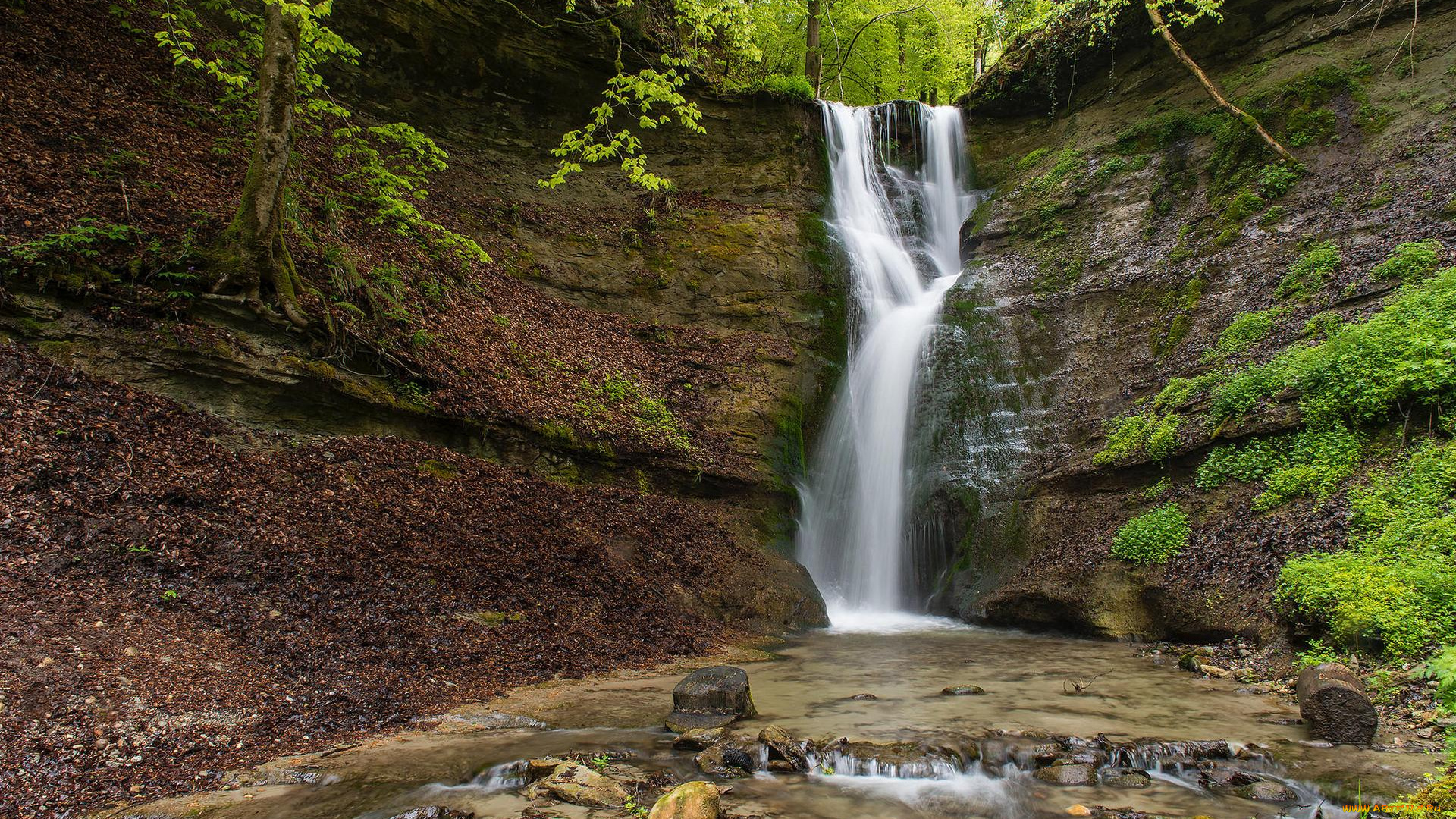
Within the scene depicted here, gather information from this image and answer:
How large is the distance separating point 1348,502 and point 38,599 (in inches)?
470

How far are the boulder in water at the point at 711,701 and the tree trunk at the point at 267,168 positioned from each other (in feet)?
20.8

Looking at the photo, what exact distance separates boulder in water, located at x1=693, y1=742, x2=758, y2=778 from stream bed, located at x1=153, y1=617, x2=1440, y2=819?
92mm

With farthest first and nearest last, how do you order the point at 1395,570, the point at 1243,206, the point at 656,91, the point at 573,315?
the point at 573,315 → the point at 1243,206 → the point at 656,91 → the point at 1395,570

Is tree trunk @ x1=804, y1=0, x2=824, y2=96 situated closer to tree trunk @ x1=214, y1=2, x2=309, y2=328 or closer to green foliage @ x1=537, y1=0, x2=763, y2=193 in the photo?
green foliage @ x1=537, y1=0, x2=763, y2=193

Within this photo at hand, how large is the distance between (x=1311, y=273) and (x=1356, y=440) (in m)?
4.15

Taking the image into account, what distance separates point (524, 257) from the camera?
46.1ft

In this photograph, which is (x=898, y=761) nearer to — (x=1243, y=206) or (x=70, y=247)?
(x=70, y=247)

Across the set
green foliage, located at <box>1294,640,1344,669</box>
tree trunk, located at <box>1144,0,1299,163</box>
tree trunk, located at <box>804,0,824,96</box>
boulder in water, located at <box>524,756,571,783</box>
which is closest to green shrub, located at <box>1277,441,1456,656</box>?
green foliage, located at <box>1294,640,1344,669</box>

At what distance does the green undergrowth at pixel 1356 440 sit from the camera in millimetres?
6215

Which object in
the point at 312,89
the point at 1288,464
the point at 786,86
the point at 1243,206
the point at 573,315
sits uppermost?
the point at 786,86

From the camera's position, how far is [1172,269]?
13070 mm

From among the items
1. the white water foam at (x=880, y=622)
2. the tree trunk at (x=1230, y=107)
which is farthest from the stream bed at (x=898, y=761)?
the tree trunk at (x=1230, y=107)

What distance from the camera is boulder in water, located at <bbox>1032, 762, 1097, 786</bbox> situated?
4484 mm

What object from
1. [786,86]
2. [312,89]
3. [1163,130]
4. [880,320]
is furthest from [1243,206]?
[312,89]
